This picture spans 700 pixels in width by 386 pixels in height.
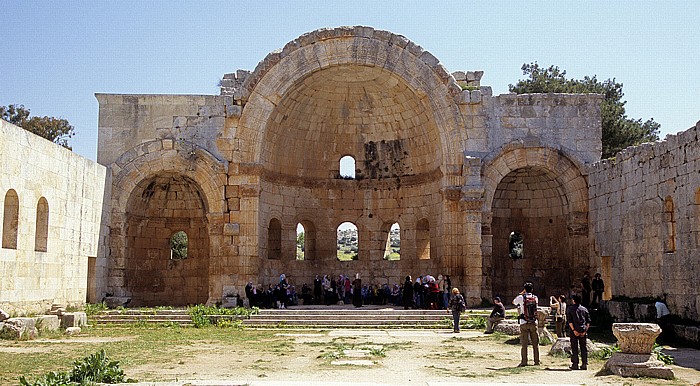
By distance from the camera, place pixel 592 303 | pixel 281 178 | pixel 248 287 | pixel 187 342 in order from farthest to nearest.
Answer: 1. pixel 281 178
2. pixel 248 287
3. pixel 592 303
4. pixel 187 342

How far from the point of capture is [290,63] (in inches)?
996

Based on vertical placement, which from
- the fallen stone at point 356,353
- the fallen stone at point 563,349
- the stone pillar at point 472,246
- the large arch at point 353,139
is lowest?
the fallen stone at point 356,353

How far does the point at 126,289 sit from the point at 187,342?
9.89 m

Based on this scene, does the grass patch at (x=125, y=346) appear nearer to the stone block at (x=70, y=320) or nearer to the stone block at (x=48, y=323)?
the stone block at (x=70, y=320)

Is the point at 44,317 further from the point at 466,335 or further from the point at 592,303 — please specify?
the point at 592,303

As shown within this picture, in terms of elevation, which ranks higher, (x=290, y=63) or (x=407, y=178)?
(x=290, y=63)

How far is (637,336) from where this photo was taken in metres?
11.9

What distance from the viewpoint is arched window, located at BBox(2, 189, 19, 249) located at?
17.9m

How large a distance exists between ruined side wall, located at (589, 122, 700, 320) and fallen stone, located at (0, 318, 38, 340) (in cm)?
1538

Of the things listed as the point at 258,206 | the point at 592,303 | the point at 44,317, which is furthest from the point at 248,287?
the point at 592,303

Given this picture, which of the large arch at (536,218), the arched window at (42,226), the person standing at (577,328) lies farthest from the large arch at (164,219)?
the person standing at (577,328)

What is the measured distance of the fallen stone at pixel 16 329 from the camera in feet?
53.9

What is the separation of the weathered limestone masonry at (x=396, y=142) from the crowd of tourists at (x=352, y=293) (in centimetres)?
79

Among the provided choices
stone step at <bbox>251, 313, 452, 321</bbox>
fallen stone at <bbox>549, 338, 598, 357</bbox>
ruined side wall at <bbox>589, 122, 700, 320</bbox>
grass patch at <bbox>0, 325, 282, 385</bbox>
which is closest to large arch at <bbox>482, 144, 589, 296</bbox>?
ruined side wall at <bbox>589, 122, 700, 320</bbox>
